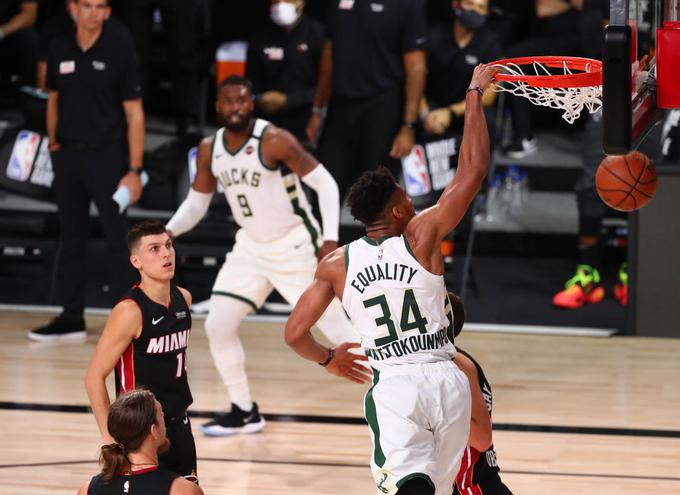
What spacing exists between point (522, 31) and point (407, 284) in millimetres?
8676

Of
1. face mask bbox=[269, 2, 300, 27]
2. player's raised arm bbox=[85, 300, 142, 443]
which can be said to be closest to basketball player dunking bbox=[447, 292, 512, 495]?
player's raised arm bbox=[85, 300, 142, 443]

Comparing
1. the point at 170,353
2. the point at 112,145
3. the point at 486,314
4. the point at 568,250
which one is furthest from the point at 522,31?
the point at 170,353

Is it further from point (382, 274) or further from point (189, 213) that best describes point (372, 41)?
point (382, 274)

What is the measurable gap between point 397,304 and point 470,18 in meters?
5.81

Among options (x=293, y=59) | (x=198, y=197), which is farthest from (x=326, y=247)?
(x=293, y=59)

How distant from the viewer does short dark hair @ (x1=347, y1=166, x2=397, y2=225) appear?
15.7 ft

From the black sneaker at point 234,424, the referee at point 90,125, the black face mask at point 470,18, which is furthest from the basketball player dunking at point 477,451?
the black face mask at point 470,18

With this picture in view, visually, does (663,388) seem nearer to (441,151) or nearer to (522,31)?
(441,151)

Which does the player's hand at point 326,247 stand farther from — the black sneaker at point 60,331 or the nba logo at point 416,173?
the nba logo at point 416,173

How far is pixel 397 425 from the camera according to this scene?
4590mm

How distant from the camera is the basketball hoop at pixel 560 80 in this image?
482 cm

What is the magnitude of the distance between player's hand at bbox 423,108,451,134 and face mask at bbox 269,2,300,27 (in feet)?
5.17

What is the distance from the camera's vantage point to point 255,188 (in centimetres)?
Answer: 712

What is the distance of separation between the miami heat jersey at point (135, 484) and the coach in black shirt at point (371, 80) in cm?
533
